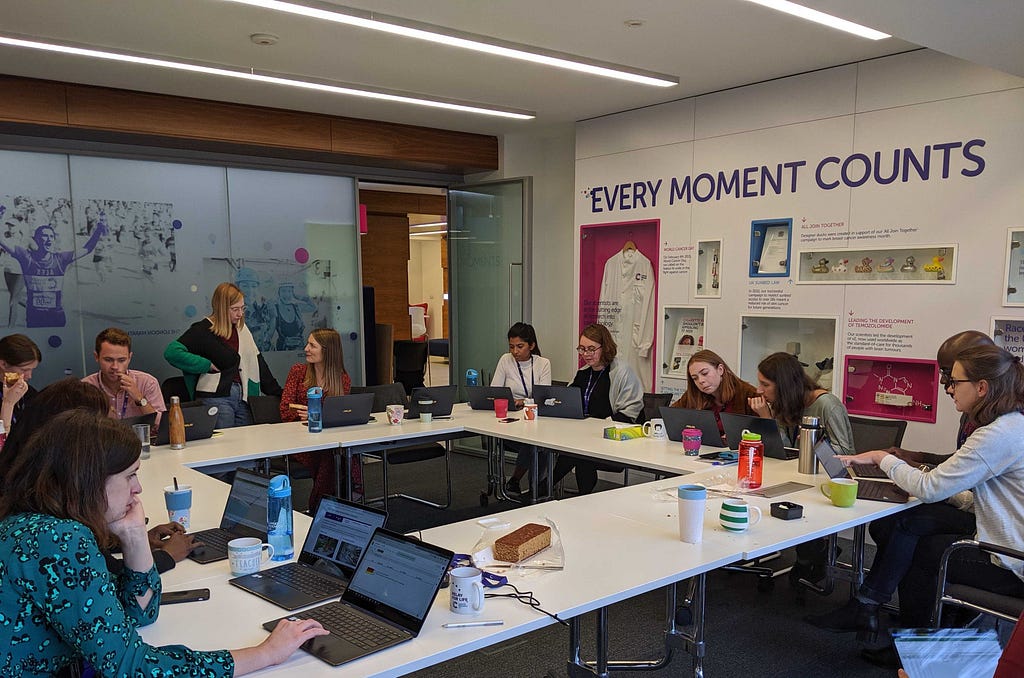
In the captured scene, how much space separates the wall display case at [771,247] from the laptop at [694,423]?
4.83 ft

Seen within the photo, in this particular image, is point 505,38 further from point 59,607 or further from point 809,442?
point 59,607

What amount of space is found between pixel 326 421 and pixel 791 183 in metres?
3.35

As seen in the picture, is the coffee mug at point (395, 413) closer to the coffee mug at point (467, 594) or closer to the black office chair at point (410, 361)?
the coffee mug at point (467, 594)

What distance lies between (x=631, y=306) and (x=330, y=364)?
255 cm

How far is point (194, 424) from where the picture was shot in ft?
13.6

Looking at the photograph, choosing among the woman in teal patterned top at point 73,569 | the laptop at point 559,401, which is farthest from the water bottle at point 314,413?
the woman in teal patterned top at point 73,569

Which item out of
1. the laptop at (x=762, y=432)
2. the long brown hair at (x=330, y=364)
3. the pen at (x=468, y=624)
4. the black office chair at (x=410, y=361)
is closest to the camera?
the pen at (x=468, y=624)

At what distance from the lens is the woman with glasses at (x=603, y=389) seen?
5.27 metres

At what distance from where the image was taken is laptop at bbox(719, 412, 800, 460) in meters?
3.72

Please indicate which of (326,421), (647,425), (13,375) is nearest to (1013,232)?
(647,425)

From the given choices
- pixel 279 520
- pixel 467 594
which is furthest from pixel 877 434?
pixel 279 520

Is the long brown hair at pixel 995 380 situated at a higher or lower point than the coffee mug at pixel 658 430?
higher

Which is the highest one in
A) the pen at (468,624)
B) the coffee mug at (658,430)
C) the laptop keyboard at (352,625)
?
the laptop keyboard at (352,625)

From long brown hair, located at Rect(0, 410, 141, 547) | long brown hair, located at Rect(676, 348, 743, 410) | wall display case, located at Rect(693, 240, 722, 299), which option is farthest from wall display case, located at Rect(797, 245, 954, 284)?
long brown hair, located at Rect(0, 410, 141, 547)
